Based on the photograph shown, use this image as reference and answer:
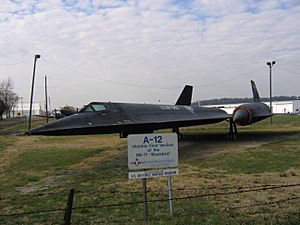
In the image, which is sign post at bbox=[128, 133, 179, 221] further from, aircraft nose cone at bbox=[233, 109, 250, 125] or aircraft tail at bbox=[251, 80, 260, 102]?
aircraft tail at bbox=[251, 80, 260, 102]

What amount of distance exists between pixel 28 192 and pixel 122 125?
625 centimetres

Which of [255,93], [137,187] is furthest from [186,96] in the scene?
[137,187]

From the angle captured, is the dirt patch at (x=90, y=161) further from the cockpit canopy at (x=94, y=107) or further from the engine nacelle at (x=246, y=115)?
the engine nacelle at (x=246, y=115)

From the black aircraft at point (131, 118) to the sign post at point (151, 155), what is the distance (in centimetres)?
716

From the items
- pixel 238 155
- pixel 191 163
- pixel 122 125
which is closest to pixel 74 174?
pixel 122 125

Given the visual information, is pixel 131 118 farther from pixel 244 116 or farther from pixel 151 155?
pixel 244 116

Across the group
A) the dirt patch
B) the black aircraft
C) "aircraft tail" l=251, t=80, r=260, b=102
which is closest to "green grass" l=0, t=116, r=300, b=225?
the dirt patch

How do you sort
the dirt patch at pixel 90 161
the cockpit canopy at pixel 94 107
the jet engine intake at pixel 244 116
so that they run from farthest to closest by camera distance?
the jet engine intake at pixel 244 116, the cockpit canopy at pixel 94 107, the dirt patch at pixel 90 161

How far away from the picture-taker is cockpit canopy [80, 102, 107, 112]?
15.7 m

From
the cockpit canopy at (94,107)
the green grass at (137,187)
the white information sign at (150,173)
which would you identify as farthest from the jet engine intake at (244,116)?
the white information sign at (150,173)

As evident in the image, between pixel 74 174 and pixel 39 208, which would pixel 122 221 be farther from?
pixel 74 174

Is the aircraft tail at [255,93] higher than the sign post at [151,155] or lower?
higher

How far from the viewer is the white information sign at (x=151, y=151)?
6627mm

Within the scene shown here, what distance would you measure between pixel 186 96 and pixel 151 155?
2493 centimetres
